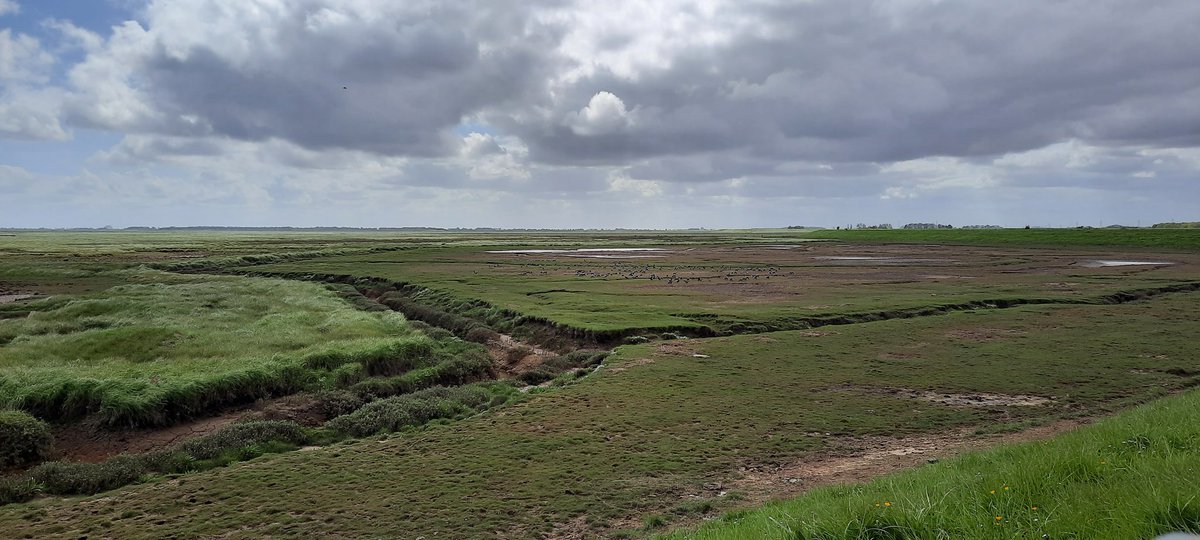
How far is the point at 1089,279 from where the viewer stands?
53562 mm

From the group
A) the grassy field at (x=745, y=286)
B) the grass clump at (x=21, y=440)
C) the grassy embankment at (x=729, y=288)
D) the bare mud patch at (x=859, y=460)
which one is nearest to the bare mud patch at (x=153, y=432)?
the grass clump at (x=21, y=440)

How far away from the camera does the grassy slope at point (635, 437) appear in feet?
39.0

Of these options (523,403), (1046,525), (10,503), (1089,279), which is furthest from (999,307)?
(10,503)

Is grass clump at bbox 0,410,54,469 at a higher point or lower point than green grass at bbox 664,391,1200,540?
lower

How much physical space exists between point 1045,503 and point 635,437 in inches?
407

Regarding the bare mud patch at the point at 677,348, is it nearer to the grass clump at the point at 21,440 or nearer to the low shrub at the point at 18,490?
the low shrub at the point at 18,490

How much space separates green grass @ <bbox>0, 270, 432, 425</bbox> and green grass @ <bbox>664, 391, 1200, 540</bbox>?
18.7 metres

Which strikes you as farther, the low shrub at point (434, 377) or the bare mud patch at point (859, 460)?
the low shrub at point (434, 377)

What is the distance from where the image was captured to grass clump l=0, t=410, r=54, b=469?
53.3ft

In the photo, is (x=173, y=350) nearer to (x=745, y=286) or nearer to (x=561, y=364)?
(x=561, y=364)

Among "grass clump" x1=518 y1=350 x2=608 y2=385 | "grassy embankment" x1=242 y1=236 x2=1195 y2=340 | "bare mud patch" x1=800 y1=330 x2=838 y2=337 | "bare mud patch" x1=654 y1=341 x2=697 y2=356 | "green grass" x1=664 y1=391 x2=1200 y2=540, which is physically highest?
"green grass" x1=664 y1=391 x2=1200 y2=540

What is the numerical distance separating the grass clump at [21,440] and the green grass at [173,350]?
1.96m

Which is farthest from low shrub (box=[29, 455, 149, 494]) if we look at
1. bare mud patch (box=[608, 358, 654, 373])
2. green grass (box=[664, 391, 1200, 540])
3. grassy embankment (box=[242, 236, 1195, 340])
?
grassy embankment (box=[242, 236, 1195, 340])

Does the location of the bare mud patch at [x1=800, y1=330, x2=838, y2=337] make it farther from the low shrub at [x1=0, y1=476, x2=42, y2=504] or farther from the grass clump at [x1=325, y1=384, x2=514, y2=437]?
the low shrub at [x1=0, y1=476, x2=42, y2=504]
